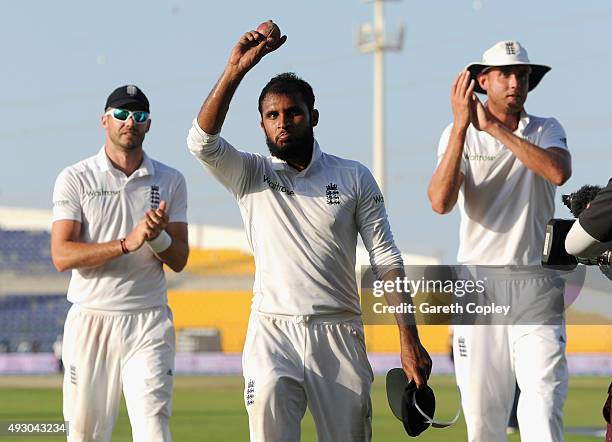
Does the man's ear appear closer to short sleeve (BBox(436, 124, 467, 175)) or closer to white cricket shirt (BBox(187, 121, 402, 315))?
white cricket shirt (BBox(187, 121, 402, 315))

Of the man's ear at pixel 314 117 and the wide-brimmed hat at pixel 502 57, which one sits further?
the wide-brimmed hat at pixel 502 57

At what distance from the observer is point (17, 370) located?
119 ft

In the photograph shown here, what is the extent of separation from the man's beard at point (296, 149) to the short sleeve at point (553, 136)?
6.01ft

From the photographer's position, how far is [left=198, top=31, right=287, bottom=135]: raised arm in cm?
554

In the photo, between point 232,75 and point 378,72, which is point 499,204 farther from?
point 378,72

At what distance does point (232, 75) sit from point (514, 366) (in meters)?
2.63

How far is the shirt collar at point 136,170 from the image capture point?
8.05 m

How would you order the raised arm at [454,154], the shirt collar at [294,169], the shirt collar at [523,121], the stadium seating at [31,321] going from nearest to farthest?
the shirt collar at [294,169] → the raised arm at [454,154] → the shirt collar at [523,121] → the stadium seating at [31,321]

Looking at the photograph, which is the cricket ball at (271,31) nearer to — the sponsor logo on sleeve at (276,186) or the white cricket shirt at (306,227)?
the white cricket shirt at (306,227)

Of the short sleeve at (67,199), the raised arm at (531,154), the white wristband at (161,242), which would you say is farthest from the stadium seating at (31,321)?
the raised arm at (531,154)

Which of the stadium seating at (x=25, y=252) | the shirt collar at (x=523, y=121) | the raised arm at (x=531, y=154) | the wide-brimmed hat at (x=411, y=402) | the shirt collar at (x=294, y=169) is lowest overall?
the wide-brimmed hat at (x=411, y=402)

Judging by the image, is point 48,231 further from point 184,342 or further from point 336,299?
point 336,299

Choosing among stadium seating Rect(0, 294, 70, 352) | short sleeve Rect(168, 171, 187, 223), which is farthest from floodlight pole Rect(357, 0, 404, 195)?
short sleeve Rect(168, 171, 187, 223)

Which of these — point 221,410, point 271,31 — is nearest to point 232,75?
point 271,31
